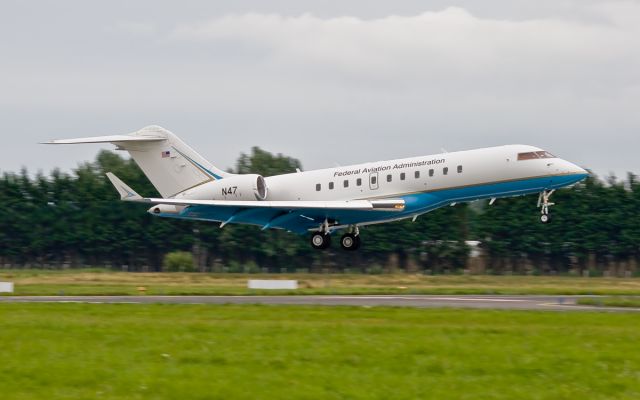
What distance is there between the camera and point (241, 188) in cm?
4044

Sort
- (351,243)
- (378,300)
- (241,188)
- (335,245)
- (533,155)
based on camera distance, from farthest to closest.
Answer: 1. (335,245)
2. (241,188)
3. (351,243)
4. (533,155)
5. (378,300)

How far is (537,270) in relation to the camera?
6725cm

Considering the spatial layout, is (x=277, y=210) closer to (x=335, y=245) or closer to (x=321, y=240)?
(x=321, y=240)

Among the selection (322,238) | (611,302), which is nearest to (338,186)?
(322,238)

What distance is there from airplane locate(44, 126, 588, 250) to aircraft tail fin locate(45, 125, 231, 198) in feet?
0.13

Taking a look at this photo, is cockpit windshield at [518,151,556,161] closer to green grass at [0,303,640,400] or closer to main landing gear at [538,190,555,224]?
A: main landing gear at [538,190,555,224]

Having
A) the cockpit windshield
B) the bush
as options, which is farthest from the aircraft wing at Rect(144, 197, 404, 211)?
the bush

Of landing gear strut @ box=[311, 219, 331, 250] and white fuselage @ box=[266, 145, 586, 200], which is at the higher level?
white fuselage @ box=[266, 145, 586, 200]

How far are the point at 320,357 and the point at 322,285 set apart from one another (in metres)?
24.3

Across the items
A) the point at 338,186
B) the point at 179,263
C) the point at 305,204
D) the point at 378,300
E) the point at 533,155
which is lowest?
the point at 378,300

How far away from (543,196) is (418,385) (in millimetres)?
23918

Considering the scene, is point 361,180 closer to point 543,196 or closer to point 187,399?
point 543,196

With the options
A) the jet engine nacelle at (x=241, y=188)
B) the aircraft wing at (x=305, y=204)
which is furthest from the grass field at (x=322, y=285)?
the jet engine nacelle at (x=241, y=188)

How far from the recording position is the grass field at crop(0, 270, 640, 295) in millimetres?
34062
